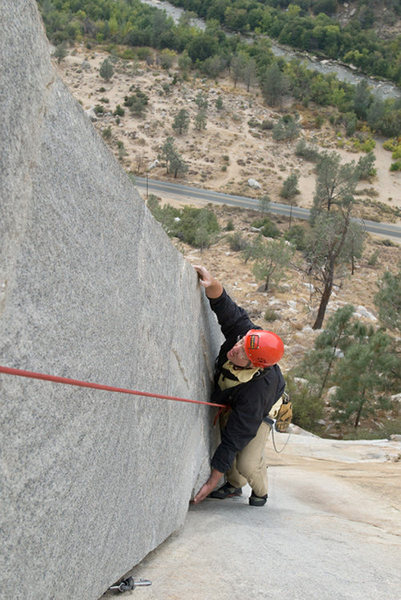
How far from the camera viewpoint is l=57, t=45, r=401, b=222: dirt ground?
125ft

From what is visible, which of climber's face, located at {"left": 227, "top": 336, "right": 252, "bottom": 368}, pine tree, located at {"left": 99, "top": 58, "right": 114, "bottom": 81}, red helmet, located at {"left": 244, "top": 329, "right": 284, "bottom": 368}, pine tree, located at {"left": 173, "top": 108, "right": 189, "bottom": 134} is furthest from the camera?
pine tree, located at {"left": 99, "top": 58, "right": 114, "bottom": 81}

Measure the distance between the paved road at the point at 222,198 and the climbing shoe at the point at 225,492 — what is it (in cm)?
3019

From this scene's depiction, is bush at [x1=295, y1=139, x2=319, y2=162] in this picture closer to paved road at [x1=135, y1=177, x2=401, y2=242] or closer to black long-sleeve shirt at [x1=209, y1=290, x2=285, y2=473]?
paved road at [x1=135, y1=177, x2=401, y2=242]

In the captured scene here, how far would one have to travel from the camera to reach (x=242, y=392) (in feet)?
11.0

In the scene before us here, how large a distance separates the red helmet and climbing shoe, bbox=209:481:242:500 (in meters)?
1.35

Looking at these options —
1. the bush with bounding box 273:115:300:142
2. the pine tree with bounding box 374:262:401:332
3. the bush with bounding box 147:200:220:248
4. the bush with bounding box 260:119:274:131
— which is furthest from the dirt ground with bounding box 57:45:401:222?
the pine tree with bounding box 374:262:401:332

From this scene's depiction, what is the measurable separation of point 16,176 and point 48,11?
6661cm

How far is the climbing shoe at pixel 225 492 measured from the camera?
3.83 metres

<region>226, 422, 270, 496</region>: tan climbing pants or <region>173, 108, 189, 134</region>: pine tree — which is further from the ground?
<region>226, 422, 270, 496</region>: tan climbing pants

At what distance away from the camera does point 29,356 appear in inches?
57.1

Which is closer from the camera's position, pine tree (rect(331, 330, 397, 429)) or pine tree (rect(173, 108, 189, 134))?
pine tree (rect(331, 330, 397, 429))

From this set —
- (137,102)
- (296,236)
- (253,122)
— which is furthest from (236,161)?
(296,236)

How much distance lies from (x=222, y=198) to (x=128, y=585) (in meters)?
34.0

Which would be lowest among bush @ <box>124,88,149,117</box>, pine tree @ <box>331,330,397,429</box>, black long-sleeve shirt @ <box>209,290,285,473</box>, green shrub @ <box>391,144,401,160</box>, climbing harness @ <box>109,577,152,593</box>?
green shrub @ <box>391,144,401,160</box>
